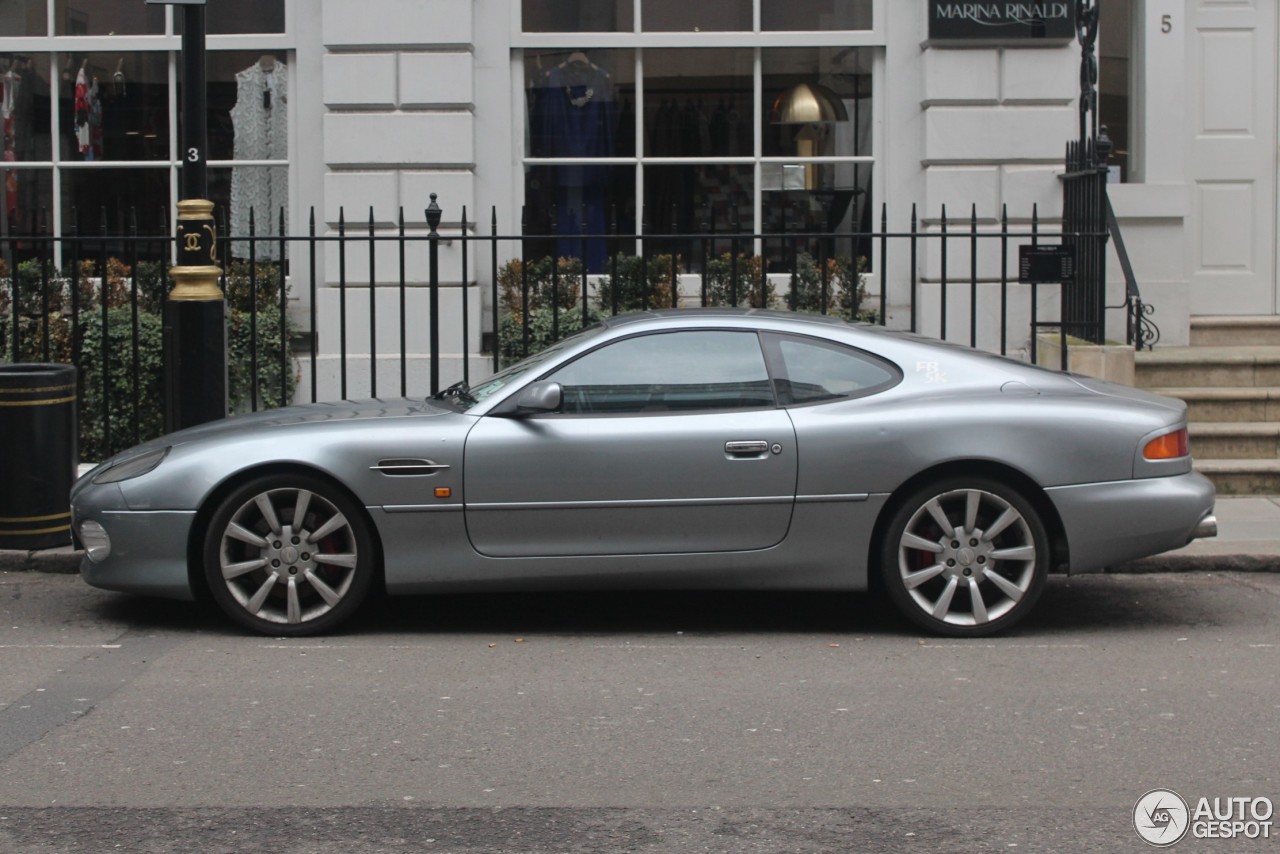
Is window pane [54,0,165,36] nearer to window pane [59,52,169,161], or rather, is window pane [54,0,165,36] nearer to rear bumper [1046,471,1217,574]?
window pane [59,52,169,161]

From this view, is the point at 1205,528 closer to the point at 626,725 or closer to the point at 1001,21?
the point at 626,725

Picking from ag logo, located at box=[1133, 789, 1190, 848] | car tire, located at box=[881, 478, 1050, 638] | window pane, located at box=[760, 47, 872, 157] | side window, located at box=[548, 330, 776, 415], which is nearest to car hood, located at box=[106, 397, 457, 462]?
side window, located at box=[548, 330, 776, 415]

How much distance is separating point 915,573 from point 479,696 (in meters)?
2.01

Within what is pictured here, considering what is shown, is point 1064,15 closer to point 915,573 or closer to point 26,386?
point 915,573

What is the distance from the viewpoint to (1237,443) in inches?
417

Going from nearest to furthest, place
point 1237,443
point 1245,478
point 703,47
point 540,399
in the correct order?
point 540,399 → point 1245,478 → point 1237,443 → point 703,47

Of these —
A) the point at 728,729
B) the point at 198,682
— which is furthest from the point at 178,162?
the point at 728,729

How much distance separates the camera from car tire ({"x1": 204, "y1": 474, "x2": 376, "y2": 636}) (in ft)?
22.5

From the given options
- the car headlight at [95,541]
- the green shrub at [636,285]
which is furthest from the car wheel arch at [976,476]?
the green shrub at [636,285]

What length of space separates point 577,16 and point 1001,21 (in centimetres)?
326

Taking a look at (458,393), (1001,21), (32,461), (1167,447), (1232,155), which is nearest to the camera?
(1167,447)

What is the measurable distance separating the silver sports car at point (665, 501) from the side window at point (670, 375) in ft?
0.05

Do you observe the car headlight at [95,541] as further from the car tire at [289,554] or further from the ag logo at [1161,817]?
the ag logo at [1161,817]

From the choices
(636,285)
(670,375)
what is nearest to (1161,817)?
(670,375)
